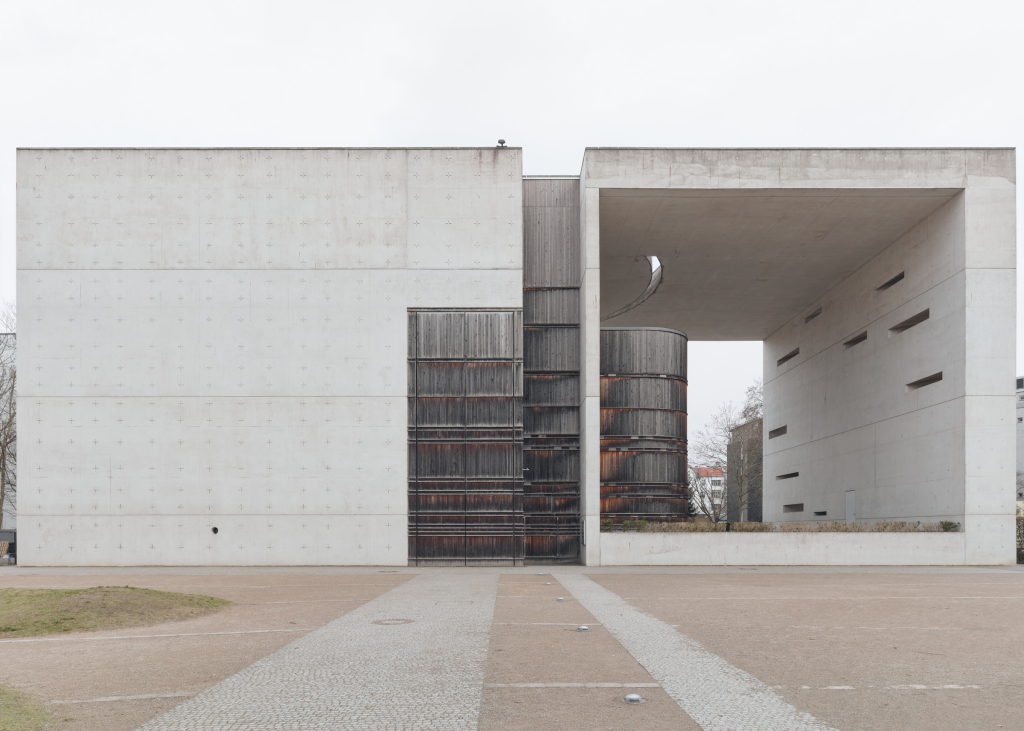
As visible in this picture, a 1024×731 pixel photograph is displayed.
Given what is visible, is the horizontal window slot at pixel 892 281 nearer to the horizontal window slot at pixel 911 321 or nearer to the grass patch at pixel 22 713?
the horizontal window slot at pixel 911 321

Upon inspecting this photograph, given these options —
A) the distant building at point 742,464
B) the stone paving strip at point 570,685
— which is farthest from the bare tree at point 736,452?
the stone paving strip at point 570,685

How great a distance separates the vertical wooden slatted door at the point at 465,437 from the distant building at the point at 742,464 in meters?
32.6

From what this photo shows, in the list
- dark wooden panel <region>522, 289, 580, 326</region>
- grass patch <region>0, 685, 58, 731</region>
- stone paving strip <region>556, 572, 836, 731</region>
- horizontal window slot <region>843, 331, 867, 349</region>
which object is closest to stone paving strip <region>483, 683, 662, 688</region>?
stone paving strip <region>556, 572, 836, 731</region>

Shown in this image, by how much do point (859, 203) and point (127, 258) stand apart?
2242 centimetres

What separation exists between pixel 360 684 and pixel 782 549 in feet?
67.5

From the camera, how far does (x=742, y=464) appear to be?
55719mm

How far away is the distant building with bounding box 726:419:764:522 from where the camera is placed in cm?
5538

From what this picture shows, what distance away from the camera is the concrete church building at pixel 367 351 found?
83.6 ft

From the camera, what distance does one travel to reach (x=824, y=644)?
9203 millimetres

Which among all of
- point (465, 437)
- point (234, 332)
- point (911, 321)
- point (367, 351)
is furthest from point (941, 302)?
point (234, 332)

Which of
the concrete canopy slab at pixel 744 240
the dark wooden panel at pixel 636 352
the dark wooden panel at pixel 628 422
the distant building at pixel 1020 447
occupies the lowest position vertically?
the distant building at pixel 1020 447

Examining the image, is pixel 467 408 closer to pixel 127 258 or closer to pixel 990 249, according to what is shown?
pixel 127 258

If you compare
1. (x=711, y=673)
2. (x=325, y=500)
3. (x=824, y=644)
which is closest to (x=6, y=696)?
(x=711, y=673)

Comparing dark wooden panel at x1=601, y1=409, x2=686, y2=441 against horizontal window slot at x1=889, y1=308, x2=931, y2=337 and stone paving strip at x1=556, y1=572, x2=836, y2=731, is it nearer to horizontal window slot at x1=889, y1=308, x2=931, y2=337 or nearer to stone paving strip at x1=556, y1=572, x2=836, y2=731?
horizontal window slot at x1=889, y1=308, x2=931, y2=337
